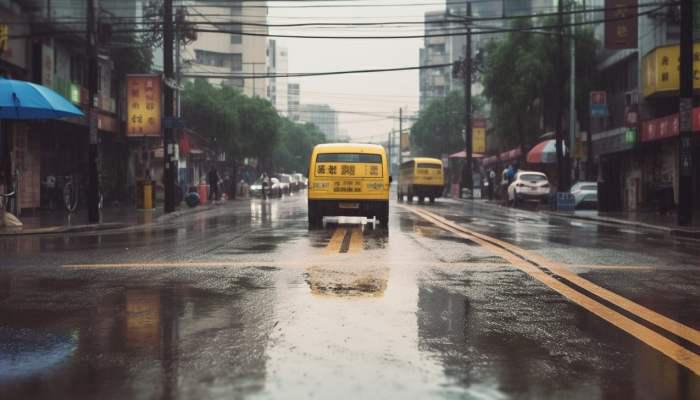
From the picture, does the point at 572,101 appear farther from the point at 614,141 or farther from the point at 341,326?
the point at 341,326

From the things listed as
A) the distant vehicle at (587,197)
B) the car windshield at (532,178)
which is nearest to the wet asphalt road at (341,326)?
the distant vehicle at (587,197)

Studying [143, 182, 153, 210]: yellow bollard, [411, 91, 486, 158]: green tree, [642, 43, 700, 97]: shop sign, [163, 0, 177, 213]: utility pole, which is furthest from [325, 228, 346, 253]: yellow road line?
[411, 91, 486, 158]: green tree

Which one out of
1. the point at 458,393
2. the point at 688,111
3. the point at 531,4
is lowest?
the point at 458,393

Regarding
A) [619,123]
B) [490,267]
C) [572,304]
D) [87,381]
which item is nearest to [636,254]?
[490,267]

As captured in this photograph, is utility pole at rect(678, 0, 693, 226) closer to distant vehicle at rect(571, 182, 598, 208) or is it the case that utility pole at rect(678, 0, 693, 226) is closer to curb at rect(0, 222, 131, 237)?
distant vehicle at rect(571, 182, 598, 208)

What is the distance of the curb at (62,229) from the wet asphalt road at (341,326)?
5931 millimetres

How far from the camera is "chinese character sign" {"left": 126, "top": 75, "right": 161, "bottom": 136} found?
3475cm

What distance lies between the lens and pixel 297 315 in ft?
23.1

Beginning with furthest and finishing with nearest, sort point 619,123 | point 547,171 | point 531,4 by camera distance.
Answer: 1. point 531,4
2. point 547,171
3. point 619,123

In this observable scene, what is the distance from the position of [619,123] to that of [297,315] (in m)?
35.6

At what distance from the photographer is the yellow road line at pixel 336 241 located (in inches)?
529

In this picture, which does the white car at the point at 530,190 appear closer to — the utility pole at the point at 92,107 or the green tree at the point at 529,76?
the green tree at the point at 529,76

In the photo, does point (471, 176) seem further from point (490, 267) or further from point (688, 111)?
point (490, 267)

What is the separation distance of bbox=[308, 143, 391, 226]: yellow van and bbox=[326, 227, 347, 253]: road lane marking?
1285 millimetres
